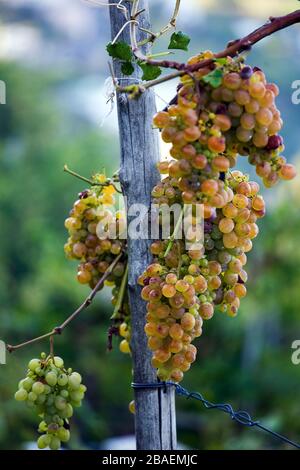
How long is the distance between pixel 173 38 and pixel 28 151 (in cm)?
442

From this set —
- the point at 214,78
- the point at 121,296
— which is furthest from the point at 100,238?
the point at 214,78

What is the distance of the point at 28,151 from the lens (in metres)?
5.58

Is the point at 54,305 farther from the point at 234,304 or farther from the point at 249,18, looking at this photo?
the point at 249,18

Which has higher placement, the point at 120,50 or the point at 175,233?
the point at 120,50

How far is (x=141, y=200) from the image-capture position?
1.35 m

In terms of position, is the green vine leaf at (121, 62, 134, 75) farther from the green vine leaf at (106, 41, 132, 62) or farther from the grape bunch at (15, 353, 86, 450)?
the grape bunch at (15, 353, 86, 450)

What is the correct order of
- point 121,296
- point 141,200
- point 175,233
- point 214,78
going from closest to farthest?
point 214,78, point 175,233, point 141,200, point 121,296

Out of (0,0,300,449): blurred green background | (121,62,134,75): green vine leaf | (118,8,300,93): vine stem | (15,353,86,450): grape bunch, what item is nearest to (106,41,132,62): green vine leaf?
(121,62,134,75): green vine leaf

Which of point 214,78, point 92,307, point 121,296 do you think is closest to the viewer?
point 214,78

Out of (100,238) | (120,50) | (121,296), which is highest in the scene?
(120,50)

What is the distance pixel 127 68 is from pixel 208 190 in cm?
35

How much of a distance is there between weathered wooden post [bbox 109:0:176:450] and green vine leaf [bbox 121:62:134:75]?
52 millimetres

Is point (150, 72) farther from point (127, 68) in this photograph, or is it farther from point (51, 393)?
point (51, 393)
